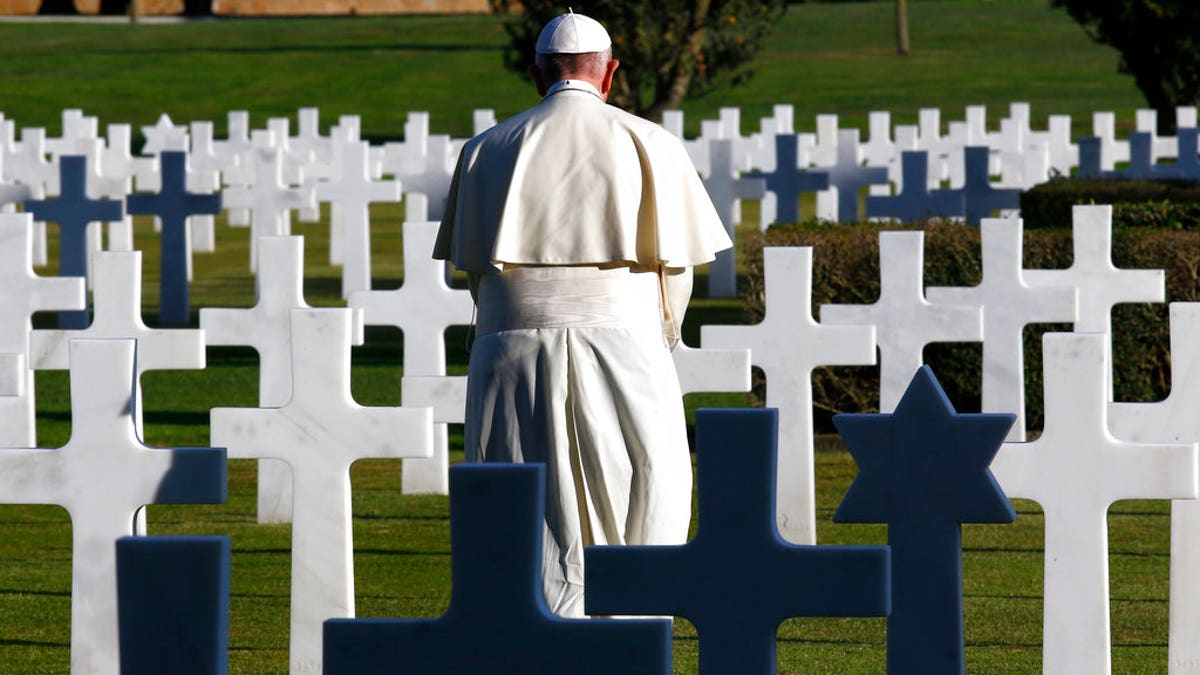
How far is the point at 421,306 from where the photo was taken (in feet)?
24.9

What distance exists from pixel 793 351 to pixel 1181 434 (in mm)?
2018

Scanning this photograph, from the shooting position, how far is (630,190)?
4785 mm

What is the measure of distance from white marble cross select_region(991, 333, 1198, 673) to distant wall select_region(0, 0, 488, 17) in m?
61.8

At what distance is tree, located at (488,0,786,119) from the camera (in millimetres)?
23625

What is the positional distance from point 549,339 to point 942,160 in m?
14.9

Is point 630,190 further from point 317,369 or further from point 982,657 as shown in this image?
point 982,657

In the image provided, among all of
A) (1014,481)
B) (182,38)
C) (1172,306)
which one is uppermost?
(182,38)

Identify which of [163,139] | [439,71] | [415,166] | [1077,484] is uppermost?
[439,71]

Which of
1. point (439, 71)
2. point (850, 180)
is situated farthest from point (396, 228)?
point (439, 71)

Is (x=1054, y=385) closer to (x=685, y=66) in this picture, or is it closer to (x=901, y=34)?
(x=685, y=66)

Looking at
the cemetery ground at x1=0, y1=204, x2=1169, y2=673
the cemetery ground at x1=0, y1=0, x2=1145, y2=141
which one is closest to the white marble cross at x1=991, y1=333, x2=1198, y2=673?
the cemetery ground at x1=0, y1=204, x2=1169, y2=673

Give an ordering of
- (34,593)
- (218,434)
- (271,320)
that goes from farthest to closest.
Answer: (271,320) < (34,593) < (218,434)

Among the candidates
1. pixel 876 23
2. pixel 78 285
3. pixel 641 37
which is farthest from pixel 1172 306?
pixel 876 23

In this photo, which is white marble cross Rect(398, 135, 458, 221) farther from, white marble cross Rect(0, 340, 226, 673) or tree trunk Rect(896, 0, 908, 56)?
tree trunk Rect(896, 0, 908, 56)
